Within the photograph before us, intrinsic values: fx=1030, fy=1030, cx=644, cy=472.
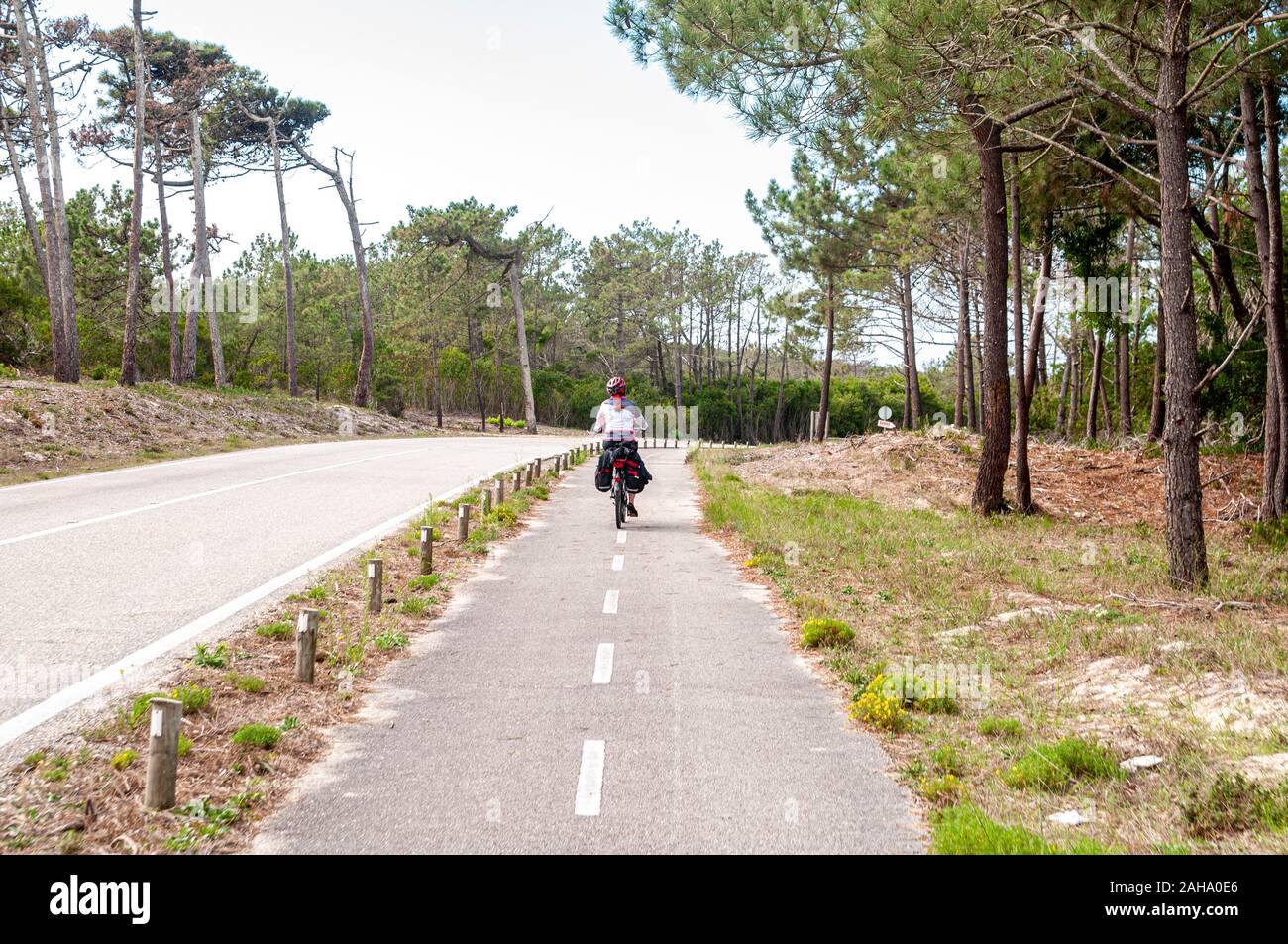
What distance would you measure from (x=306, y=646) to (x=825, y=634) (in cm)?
396

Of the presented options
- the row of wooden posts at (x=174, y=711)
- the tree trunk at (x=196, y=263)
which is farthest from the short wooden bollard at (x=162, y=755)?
the tree trunk at (x=196, y=263)

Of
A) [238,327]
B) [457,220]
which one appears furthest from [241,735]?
[238,327]

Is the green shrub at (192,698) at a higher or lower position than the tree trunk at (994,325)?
lower

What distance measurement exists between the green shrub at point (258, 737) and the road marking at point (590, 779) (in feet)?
5.44

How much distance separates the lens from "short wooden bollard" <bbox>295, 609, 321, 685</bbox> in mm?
6641

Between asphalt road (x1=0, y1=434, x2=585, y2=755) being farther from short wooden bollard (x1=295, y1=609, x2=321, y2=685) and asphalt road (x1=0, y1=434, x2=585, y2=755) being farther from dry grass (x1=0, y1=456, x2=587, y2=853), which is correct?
short wooden bollard (x1=295, y1=609, x2=321, y2=685)

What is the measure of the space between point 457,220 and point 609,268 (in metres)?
38.4

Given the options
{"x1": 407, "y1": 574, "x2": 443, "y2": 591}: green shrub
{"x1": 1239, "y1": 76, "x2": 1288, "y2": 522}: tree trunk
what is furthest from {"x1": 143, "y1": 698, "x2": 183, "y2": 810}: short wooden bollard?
{"x1": 1239, "y1": 76, "x2": 1288, "y2": 522}: tree trunk

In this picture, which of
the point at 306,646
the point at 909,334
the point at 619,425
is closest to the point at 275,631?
the point at 306,646

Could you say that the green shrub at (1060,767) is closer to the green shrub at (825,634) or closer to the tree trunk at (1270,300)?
the green shrub at (825,634)

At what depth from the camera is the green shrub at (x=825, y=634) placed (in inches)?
322

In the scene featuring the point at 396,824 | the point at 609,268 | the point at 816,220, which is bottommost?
the point at 396,824
